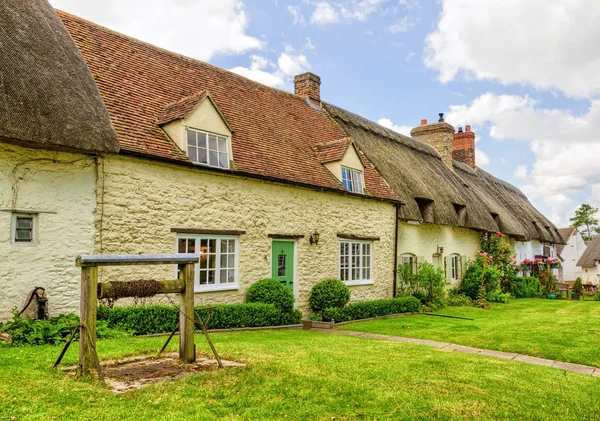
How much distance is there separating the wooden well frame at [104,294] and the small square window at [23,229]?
3.80 metres

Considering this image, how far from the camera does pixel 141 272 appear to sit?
1010 centimetres

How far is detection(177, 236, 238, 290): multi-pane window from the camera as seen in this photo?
11234 millimetres

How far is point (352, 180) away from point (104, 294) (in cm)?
1137

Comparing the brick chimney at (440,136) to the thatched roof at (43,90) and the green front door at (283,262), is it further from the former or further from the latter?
the thatched roof at (43,90)

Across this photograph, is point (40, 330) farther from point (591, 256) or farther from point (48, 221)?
point (591, 256)

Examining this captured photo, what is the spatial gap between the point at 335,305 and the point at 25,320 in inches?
332

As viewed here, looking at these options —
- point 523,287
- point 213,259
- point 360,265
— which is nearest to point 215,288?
point 213,259

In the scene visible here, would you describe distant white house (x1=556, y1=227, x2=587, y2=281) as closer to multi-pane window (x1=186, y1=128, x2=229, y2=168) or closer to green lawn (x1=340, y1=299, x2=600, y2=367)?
green lawn (x1=340, y1=299, x2=600, y2=367)

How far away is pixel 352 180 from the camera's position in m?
16.0

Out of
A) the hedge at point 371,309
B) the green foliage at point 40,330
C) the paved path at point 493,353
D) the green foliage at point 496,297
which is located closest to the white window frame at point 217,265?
the green foliage at point 40,330

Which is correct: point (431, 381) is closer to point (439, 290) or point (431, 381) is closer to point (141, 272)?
point (141, 272)

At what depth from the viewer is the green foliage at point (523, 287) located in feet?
82.8

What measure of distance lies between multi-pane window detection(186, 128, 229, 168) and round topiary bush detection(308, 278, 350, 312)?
470 centimetres

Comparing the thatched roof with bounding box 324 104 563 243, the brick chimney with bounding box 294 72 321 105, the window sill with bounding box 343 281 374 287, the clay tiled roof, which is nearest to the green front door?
the clay tiled roof
